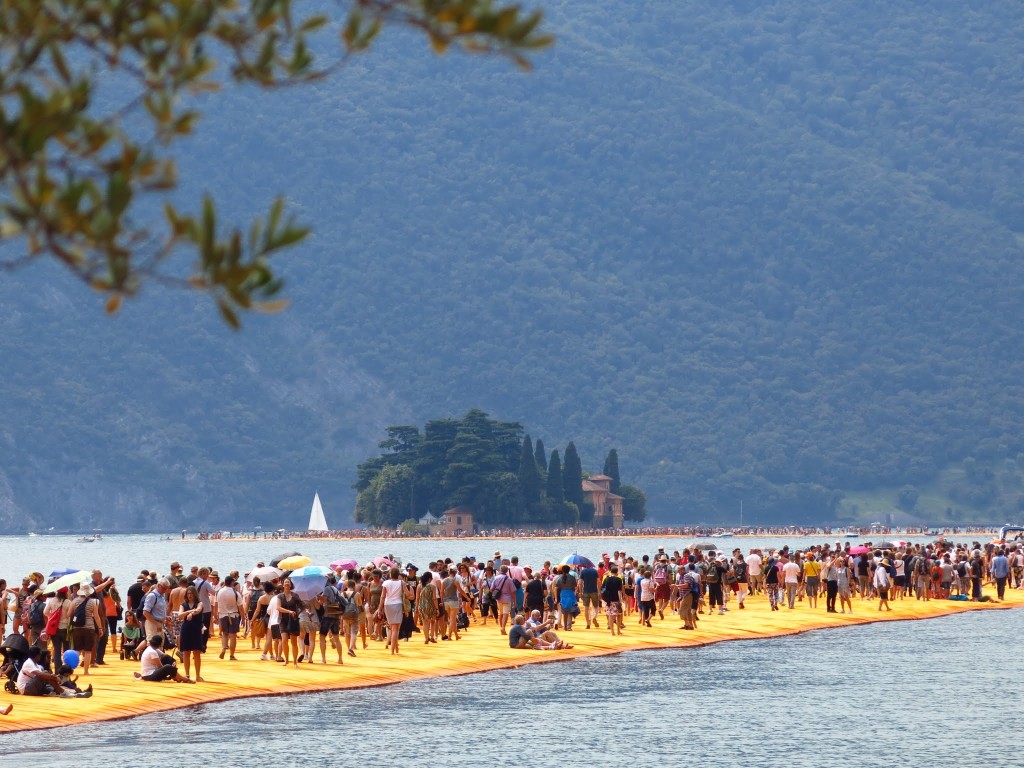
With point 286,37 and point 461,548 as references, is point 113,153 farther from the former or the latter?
point 461,548

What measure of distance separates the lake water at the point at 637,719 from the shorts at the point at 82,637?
2.09 metres

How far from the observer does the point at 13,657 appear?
2684cm

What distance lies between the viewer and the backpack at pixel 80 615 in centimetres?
2781

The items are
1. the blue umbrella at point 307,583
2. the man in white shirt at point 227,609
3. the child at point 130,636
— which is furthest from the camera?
the child at point 130,636

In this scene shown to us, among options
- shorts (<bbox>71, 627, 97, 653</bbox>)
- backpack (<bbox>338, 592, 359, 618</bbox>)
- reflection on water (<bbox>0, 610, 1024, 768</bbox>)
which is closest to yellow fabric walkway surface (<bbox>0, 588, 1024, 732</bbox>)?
reflection on water (<bbox>0, 610, 1024, 768</bbox>)

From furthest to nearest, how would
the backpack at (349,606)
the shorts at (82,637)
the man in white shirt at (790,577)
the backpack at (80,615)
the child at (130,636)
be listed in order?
the man in white shirt at (790,577) → the child at (130,636) → the backpack at (349,606) → the shorts at (82,637) → the backpack at (80,615)

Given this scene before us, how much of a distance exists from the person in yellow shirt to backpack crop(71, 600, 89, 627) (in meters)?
25.2

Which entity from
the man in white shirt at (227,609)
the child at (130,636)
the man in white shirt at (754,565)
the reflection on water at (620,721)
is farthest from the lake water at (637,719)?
the man in white shirt at (754,565)

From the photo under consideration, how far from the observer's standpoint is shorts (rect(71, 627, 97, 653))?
27938 mm

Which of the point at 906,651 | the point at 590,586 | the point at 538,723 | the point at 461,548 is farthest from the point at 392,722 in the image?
the point at 461,548

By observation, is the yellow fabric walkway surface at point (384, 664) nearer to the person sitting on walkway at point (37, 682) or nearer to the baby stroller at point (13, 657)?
the person sitting on walkway at point (37, 682)

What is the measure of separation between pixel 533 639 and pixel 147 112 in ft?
105

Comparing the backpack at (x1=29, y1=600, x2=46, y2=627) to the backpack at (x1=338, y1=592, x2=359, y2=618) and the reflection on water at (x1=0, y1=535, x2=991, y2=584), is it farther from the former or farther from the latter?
the reflection on water at (x1=0, y1=535, x2=991, y2=584)

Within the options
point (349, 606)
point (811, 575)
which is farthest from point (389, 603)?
point (811, 575)
